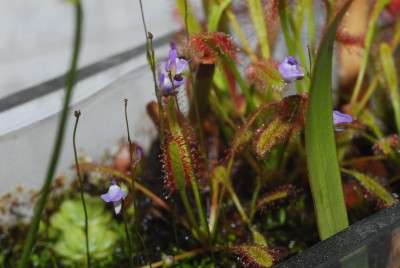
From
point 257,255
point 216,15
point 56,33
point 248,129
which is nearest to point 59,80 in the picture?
point 56,33

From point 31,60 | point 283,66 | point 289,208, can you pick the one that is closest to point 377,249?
point 283,66

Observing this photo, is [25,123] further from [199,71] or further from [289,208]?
[289,208]

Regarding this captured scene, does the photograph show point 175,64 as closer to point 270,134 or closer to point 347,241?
point 270,134

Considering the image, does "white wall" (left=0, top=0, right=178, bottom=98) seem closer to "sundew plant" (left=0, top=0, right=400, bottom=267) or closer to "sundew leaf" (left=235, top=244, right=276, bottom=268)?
"sundew plant" (left=0, top=0, right=400, bottom=267)

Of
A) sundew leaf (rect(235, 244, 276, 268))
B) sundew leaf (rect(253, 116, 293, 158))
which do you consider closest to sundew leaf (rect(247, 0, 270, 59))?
sundew leaf (rect(253, 116, 293, 158))

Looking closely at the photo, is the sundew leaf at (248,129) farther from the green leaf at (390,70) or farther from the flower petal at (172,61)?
the green leaf at (390,70)

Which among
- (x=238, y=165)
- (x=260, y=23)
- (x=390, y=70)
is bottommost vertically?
(x=238, y=165)
